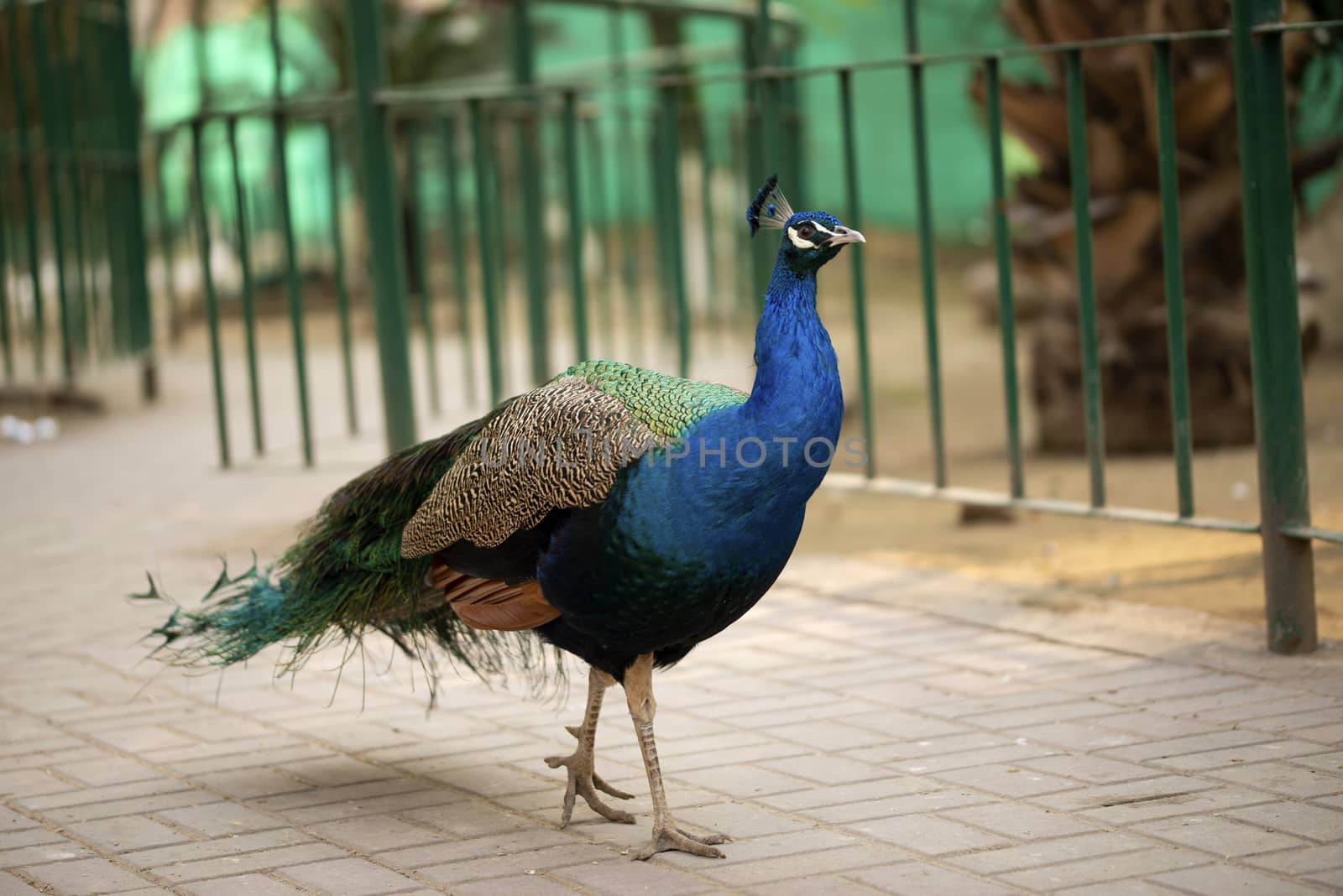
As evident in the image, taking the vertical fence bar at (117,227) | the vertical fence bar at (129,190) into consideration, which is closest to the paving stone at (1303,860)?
the vertical fence bar at (117,227)

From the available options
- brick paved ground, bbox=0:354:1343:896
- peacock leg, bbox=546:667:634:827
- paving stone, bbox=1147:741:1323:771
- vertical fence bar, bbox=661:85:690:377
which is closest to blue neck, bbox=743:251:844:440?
peacock leg, bbox=546:667:634:827

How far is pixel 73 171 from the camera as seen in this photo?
11633 millimetres

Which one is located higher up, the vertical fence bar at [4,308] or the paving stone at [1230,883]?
the vertical fence bar at [4,308]

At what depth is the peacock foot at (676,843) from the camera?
3748mm

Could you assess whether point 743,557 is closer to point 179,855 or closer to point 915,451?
point 179,855

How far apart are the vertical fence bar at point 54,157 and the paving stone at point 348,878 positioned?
8338 millimetres

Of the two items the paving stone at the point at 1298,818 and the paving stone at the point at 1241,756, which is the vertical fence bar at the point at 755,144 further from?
the paving stone at the point at 1298,818

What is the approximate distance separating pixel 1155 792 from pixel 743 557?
1.18 m

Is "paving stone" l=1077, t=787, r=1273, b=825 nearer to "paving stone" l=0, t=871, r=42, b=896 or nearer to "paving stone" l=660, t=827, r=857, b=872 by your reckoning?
"paving stone" l=660, t=827, r=857, b=872

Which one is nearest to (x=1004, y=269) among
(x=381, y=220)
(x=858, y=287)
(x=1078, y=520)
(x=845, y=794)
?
(x=858, y=287)

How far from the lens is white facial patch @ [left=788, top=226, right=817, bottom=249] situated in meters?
3.77

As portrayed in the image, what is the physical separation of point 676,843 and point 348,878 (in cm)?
73

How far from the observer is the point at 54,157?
1143 cm

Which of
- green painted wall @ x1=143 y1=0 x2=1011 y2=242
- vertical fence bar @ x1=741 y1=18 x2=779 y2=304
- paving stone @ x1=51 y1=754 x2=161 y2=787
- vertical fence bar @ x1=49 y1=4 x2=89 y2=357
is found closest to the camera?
paving stone @ x1=51 y1=754 x2=161 y2=787
